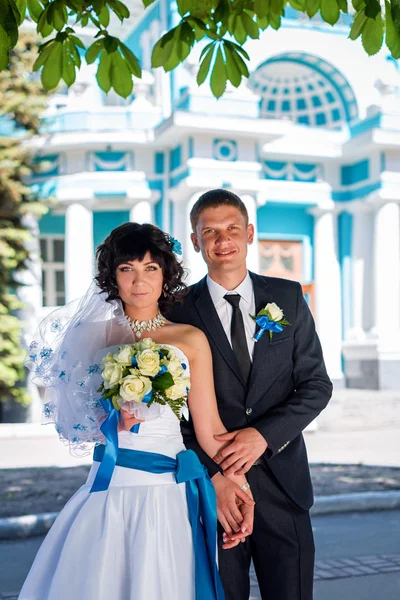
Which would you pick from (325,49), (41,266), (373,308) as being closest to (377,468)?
(373,308)

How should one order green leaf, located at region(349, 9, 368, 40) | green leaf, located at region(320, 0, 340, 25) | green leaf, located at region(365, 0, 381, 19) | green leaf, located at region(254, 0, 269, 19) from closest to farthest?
1. green leaf, located at region(365, 0, 381, 19)
2. green leaf, located at region(349, 9, 368, 40)
3. green leaf, located at region(320, 0, 340, 25)
4. green leaf, located at region(254, 0, 269, 19)

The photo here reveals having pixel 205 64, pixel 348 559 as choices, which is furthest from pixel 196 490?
pixel 348 559

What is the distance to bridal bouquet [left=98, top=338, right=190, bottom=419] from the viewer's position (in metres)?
2.84

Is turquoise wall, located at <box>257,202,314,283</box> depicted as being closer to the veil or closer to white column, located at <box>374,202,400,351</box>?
white column, located at <box>374,202,400,351</box>

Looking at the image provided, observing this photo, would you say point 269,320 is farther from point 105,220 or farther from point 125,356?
point 105,220

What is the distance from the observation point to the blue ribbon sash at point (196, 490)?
3.02 m

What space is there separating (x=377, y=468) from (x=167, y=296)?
22.6ft

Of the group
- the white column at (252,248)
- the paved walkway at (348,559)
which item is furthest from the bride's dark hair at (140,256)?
the white column at (252,248)

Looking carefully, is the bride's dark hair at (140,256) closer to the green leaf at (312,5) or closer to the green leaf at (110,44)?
the green leaf at (110,44)

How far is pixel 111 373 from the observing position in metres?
2.91

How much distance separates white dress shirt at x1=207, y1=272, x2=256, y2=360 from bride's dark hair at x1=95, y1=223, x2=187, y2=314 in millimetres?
146

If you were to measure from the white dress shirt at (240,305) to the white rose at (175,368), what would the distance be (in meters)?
0.42

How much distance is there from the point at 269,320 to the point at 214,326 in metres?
0.24

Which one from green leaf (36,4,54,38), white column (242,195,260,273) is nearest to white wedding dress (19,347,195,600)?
green leaf (36,4,54,38)
